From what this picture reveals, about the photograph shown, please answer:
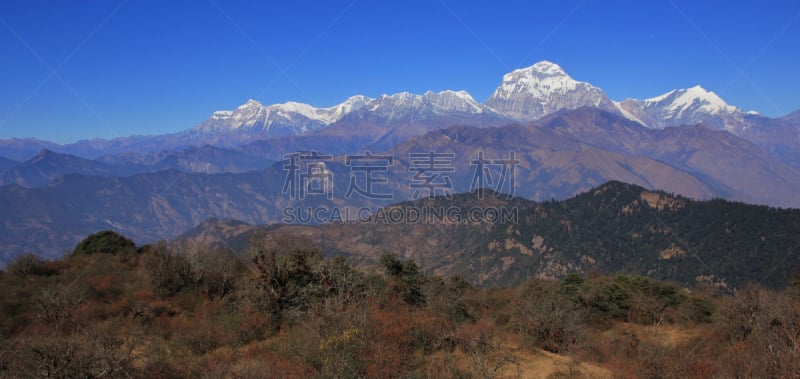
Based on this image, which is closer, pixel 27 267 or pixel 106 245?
pixel 27 267

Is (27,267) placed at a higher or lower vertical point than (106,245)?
lower

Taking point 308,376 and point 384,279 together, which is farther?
point 384,279

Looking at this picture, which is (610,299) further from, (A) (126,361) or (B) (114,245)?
(B) (114,245)

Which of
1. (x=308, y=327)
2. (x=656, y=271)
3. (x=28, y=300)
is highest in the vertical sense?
(x=308, y=327)

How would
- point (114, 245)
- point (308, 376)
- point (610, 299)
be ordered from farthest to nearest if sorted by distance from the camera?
point (114, 245) → point (610, 299) → point (308, 376)

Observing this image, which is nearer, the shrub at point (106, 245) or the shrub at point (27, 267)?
the shrub at point (27, 267)

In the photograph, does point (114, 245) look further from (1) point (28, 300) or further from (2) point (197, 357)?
(2) point (197, 357)

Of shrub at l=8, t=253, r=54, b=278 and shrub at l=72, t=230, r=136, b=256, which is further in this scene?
shrub at l=72, t=230, r=136, b=256

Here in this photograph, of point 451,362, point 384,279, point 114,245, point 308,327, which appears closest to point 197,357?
point 308,327

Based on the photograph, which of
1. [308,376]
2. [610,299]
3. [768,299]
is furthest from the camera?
[610,299]

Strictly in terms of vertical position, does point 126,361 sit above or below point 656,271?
above
